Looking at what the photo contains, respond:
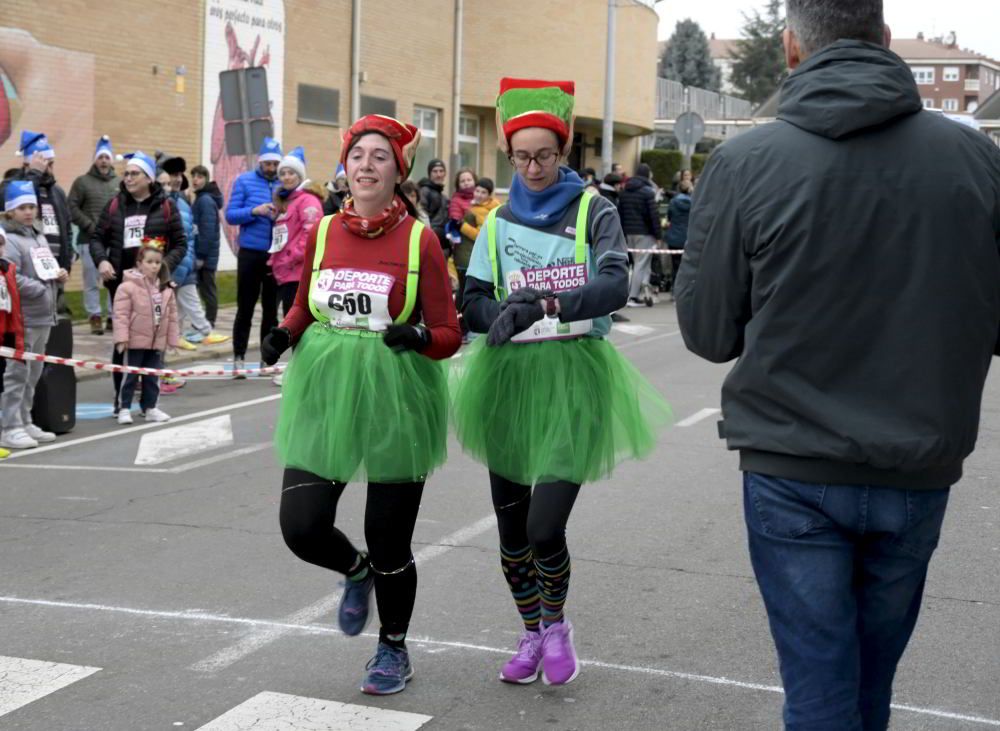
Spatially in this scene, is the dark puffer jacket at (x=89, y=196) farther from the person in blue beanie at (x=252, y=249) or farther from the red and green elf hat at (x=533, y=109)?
the red and green elf hat at (x=533, y=109)

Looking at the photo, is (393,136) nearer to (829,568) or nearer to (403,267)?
(403,267)

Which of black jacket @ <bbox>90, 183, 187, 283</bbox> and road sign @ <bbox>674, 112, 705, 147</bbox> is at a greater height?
road sign @ <bbox>674, 112, 705, 147</bbox>

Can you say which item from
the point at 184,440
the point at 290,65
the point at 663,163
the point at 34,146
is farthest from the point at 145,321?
the point at 663,163

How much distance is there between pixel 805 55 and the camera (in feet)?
9.96

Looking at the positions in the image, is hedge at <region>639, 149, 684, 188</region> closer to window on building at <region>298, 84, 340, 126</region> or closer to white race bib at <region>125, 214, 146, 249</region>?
window on building at <region>298, 84, 340, 126</region>

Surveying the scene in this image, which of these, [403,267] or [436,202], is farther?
[436,202]

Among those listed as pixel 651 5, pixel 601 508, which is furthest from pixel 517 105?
pixel 651 5

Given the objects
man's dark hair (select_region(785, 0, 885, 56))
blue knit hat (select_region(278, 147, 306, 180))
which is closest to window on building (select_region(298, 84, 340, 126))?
blue knit hat (select_region(278, 147, 306, 180))

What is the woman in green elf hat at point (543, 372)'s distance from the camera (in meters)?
4.84

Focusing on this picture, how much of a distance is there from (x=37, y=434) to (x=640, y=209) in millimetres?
14089

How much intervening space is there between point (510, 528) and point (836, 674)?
85.0 inches

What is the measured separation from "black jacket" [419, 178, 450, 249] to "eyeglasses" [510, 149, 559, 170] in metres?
11.8

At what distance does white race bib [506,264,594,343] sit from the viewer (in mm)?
4906

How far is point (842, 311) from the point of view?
2924mm
